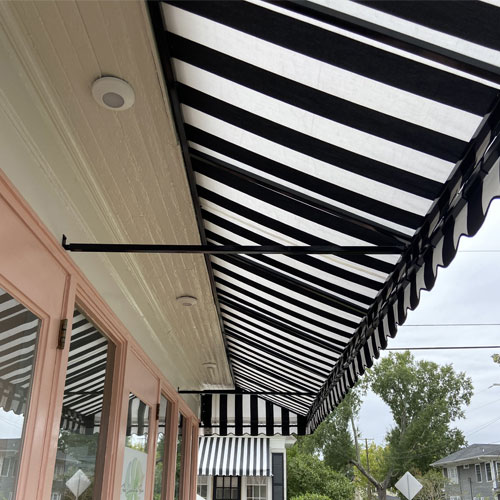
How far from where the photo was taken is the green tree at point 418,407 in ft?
106

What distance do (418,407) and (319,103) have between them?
3545cm

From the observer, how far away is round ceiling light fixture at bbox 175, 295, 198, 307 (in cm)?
403

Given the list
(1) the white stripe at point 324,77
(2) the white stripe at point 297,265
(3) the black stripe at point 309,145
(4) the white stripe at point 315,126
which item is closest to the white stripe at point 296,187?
(3) the black stripe at point 309,145

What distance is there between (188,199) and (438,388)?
35.3 metres

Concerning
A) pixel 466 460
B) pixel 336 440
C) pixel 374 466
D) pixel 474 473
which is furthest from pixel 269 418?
pixel 374 466

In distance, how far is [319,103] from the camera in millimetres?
1844

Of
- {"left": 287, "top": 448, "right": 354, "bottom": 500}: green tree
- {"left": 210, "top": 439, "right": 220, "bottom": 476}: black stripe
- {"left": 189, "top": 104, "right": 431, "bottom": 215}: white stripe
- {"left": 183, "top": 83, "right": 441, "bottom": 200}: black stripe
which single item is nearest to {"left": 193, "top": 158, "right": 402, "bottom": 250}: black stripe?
{"left": 189, "top": 104, "right": 431, "bottom": 215}: white stripe

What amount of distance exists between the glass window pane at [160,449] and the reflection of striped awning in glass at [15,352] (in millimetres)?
2770

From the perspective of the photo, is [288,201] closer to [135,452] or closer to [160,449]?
[135,452]

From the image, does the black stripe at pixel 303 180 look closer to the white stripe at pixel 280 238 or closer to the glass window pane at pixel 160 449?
the white stripe at pixel 280 238

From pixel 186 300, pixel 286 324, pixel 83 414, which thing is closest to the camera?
pixel 83 414

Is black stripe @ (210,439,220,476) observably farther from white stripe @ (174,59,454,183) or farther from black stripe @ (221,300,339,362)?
white stripe @ (174,59,454,183)

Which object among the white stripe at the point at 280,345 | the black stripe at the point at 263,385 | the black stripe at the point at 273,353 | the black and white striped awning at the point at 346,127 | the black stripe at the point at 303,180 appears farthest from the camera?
the black stripe at the point at 263,385

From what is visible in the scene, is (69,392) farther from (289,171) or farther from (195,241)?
(289,171)
